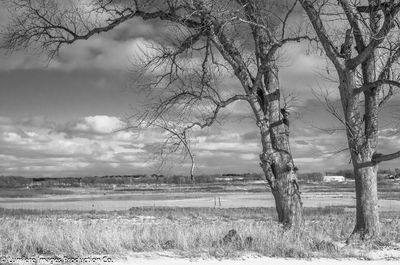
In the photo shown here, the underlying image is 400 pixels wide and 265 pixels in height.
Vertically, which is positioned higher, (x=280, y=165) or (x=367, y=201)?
(x=280, y=165)

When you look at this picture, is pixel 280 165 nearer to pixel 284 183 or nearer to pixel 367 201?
pixel 284 183

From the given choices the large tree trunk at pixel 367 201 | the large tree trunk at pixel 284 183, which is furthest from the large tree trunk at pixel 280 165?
the large tree trunk at pixel 367 201

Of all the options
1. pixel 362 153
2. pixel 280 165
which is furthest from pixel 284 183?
pixel 362 153

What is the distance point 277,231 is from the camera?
39.8 ft

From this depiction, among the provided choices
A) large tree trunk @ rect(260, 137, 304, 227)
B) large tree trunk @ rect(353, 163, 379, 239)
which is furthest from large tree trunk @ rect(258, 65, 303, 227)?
large tree trunk @ rect(353, 163, 379, 239)

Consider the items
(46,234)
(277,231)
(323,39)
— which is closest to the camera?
(46,234)

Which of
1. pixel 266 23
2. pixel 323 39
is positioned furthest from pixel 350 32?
pixel 266 23

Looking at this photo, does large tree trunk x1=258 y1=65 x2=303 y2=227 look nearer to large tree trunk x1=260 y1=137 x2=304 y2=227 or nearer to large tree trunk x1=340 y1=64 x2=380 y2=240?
large tree trunk x1=260 y1=137 x2=304 y2=227

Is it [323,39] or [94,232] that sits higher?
[323,39]

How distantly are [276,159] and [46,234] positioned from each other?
5.93 metres

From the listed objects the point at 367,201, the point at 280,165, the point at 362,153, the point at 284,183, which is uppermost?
the point at 362,153

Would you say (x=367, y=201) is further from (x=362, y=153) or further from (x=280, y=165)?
(x=280, y=165)

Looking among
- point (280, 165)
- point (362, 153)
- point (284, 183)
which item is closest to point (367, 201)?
point (362, 153)

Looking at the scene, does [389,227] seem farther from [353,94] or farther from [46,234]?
[46,234]
